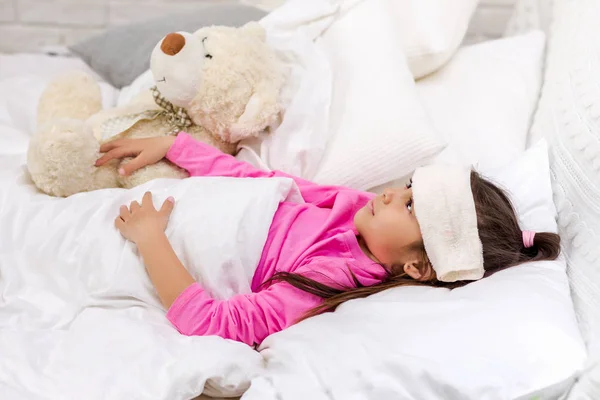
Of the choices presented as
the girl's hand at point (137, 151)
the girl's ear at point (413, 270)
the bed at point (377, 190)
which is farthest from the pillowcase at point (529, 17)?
the girl's hand at point (137, 151)

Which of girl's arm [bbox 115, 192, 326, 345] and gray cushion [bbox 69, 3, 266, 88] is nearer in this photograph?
girl's arm [bbox 115, 192, 326, 345]

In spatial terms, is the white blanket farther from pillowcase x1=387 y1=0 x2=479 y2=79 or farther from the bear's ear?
pillowcase x1=387 y1=0 x2=479 y2=79

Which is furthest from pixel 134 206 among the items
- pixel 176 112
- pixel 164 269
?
pixel 176 112

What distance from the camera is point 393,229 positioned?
96 cm

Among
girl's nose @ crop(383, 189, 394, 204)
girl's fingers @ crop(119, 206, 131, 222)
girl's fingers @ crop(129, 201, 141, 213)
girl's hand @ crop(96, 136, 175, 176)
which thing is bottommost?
girl's fingers @ crop(119, 206, 131, 222)

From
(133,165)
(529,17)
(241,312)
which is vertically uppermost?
(529,17)

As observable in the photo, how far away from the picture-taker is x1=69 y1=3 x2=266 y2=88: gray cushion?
1449 millimetres

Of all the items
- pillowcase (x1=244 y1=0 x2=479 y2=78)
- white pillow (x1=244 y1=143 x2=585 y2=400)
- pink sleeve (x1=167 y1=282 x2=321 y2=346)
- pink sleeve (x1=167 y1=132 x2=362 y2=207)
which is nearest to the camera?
white pillow (x1=244 y1=143 x2=585 y2=400)

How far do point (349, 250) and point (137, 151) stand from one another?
407 millimetres

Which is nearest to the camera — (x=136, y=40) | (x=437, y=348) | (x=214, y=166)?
(x=437, y=348)

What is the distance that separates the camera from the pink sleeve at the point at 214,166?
1.08 meters

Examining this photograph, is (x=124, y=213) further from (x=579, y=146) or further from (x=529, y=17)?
(x=529, y=17)

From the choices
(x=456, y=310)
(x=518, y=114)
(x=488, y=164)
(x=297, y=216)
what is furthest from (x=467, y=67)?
(x=456, y=310)

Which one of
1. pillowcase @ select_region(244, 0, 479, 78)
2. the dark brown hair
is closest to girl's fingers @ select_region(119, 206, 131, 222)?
the dark brown hair
